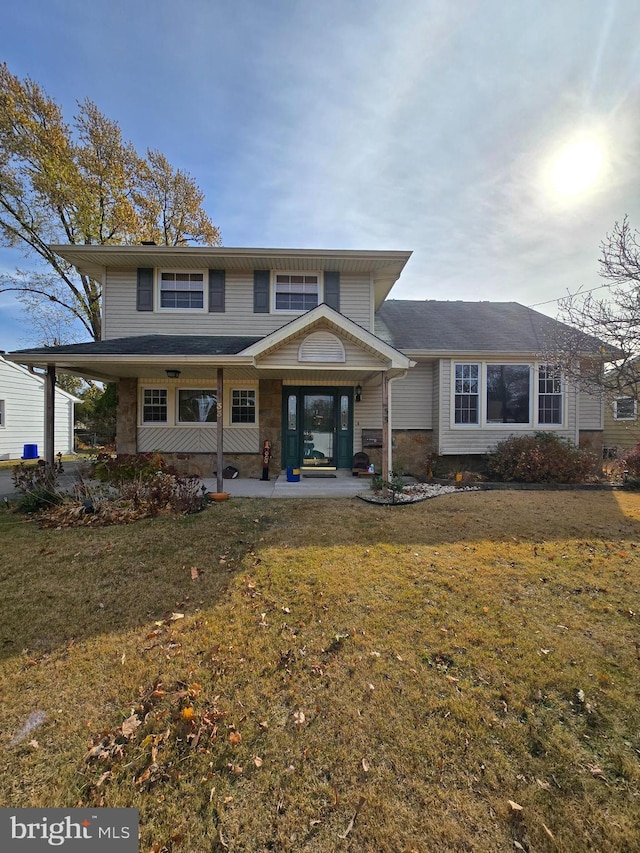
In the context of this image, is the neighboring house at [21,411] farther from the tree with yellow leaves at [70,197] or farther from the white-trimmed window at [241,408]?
the white-trimmed window at [241,408]

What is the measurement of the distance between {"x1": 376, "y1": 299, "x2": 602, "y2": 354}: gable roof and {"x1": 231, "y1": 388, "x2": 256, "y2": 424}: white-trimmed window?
4793mm

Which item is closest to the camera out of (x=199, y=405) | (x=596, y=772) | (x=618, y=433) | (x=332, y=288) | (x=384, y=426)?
(x=596, y=772)

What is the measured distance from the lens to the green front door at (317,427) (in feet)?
36.1

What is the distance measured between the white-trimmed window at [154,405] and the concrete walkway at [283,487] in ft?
7.66

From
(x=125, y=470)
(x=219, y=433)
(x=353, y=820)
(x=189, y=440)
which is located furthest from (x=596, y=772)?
(x=189, y=440)

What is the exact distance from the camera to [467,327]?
41.3ft

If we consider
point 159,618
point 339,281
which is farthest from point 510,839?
point 339,281

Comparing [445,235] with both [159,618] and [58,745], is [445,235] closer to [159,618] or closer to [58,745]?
[159,618]

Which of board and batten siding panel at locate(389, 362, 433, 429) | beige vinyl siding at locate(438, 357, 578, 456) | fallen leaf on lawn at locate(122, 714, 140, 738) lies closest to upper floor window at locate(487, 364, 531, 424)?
beige vinyl siding at locate(438, 357, 578, 456)

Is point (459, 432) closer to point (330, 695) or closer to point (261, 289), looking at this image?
point (261, 289)

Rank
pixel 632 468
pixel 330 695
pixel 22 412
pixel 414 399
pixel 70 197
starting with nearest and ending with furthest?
pixel 330 695 < pixel 632 468 < pixel 414 399 < pixel 70 197 < pixel 22 412

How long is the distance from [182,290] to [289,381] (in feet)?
13.9

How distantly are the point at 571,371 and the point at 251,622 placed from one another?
8173mm

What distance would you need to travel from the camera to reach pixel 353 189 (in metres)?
10.7
